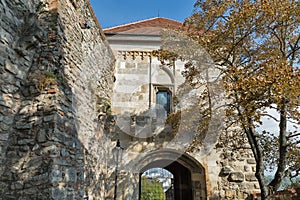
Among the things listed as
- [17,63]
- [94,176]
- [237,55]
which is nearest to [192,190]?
[94,176]

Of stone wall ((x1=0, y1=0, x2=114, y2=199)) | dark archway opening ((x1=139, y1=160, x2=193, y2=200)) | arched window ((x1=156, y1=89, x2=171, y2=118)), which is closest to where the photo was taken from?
stone wall ((x1=0, y1=0, x2=114, y2=199))

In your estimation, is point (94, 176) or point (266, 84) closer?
point (266, 84)

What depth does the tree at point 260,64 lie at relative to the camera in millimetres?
3471

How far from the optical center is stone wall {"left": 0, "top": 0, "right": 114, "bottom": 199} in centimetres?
262

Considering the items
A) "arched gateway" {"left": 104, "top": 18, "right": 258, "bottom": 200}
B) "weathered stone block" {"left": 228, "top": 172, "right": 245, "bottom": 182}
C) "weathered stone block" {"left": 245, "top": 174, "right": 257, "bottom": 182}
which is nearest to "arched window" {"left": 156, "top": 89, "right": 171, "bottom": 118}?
"arched gateway" {"left": 104, "top": 18, "right": 258, "bottom": 200}

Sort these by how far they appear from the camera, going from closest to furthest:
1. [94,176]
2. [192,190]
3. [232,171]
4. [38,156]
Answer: [38,156], [94,176], [232,171], [192,190]

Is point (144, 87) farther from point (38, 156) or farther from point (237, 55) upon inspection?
point (38, 156)

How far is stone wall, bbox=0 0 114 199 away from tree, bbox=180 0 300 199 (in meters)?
2.62

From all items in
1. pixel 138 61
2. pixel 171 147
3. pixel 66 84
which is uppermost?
pixel 138 61

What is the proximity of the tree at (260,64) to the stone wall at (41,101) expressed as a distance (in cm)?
262

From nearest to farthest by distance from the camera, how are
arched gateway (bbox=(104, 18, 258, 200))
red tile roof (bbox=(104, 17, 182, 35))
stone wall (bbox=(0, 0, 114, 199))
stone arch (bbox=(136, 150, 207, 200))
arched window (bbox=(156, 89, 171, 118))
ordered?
stone wall (bbox=(0, 0, 114, 199))
arched gateway (bbox=(104, 18, 258, 200))
stone arch (bbox=(136, 150, 207, 200))
arched window (bbox=(156, 89, 171, 118))
red tile roof (bbox=(104, 17, 182, 35))

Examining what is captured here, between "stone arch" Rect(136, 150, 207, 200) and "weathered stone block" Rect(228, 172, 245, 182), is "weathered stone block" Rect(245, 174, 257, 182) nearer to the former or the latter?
"weathered stone block" Rect(228, 172, 245, 182)

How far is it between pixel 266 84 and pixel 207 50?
1527 mm

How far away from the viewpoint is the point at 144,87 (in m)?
6.67
